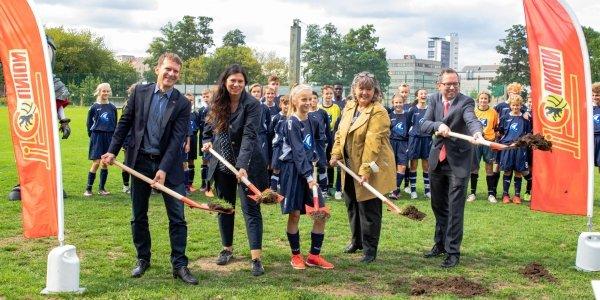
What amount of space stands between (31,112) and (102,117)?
5.68 m

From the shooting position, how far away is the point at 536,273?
6691mm

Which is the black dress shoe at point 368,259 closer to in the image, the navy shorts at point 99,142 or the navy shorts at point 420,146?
the navy shorts at point 420,146

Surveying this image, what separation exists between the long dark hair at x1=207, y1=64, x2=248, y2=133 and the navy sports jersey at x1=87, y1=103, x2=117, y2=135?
5285 millimetres

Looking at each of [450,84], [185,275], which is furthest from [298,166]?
[450,84]

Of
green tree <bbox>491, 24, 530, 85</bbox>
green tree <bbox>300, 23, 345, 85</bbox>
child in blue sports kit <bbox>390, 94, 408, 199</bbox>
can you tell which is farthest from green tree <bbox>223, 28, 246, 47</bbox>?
child in blue sports kit <bbox>390, 94, 408, 199</bbox>

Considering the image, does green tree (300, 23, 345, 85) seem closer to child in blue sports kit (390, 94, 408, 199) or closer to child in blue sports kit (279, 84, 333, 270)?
child in blue sports kit (390, 94, 408, 199)

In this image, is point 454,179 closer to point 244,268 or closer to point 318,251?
point 318,251

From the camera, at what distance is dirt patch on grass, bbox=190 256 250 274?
22.1 ft

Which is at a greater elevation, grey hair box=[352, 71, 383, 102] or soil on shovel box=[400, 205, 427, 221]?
grey hair box=[352, 71, 383, 102]

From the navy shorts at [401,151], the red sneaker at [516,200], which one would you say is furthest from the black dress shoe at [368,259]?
the red sneaker at [516,200]

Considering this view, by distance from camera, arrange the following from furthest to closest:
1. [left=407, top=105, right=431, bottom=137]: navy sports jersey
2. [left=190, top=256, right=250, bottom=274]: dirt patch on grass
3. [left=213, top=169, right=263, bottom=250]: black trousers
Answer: [left=407, top=105, right=431, bottom=137]: navy sports jersey
[left=190, top=256, right=250, bottom=274]: dirt patch on grass
[left=213, top=169, right=263, bottom=250]: black trousers

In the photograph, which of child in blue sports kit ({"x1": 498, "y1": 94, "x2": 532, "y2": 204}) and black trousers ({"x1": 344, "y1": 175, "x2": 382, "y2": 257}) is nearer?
black trousers ({"x1": 344, "y1": 175, "x2": 382, "y2": 257})

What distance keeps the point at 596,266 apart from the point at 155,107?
475 cm

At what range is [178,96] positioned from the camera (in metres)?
6.21
